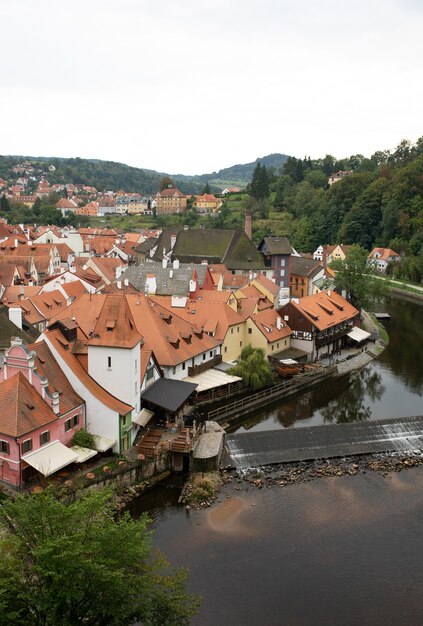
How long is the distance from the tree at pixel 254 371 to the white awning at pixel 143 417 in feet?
34.6

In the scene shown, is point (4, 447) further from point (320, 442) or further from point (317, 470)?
point (320, 442)

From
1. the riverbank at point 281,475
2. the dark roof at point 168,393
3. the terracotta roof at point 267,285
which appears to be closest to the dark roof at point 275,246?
the terracotta roof at point 267,285

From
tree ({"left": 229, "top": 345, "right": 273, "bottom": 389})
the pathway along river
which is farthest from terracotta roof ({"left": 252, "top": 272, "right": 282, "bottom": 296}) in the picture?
the pathway along river

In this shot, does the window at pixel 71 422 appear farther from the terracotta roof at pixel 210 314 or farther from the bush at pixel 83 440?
the terracotta roof at pixel 210 314

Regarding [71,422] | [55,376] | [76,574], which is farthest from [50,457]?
[76,574]

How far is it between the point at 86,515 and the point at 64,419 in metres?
11.6

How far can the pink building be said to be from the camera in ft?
86.4

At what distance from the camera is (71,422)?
97.2 feet

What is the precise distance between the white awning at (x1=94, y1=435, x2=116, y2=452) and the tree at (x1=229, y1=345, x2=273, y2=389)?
14.3 m

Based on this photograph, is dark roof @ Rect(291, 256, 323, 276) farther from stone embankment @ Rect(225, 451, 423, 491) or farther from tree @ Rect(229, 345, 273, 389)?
stone embankment @ Rect(225, 451, 423, 491)

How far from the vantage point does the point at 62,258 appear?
277 ft

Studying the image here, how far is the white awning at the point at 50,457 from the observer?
26.3 meters

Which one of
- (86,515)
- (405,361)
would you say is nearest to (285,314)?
(405,361)

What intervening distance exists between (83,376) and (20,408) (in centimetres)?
458
